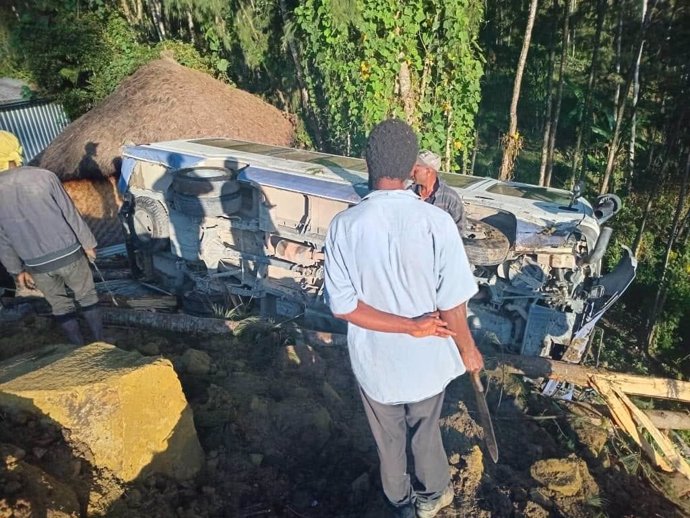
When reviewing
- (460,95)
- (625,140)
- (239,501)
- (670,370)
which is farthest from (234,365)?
(625,140)

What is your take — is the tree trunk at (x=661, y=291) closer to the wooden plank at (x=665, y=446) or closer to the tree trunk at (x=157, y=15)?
the wooden plank at (x=665, y=446)

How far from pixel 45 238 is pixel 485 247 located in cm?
347

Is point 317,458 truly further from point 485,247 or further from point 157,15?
point 157,15

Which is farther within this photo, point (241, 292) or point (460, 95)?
point (460, 95)

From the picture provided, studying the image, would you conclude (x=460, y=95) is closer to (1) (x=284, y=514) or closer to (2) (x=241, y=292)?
Answer: (2) (x=241, y=292)

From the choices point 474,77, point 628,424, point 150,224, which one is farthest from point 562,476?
point 474,77

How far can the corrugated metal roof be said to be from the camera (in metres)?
12.3

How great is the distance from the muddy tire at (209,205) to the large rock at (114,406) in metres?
2.92

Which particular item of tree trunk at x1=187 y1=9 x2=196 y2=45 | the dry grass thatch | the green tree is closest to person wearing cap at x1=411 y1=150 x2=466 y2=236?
the green tree

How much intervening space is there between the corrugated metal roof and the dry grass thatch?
8.01 ft

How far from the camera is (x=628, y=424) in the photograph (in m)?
3.49

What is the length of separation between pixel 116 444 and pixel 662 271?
28.5ft

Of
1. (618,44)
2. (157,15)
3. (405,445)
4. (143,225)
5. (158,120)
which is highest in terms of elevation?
(157,15)

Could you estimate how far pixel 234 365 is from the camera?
13.0ft
